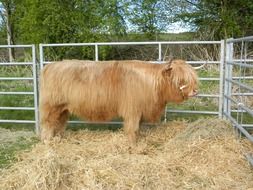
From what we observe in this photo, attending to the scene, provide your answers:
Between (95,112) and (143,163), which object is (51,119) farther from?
(143,163)

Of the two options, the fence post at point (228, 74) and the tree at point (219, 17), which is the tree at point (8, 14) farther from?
the fence post at point (228, 74)

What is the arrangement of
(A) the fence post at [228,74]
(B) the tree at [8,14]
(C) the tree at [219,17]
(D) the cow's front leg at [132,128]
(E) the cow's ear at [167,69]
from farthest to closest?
(B) the tree at [8,14], (C) the tree at [219,17], (A) the fence post at [228,74], (D) the cow's front leg at [132,128], (E) the cow's ear at [167,69]

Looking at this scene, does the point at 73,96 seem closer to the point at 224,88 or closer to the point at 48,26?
the point at 224,88

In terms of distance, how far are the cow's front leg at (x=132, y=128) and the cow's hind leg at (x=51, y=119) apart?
2.92 ft

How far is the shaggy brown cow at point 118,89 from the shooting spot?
457 cm

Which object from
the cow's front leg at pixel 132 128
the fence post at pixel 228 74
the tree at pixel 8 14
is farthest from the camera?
the tree at pixel 8 14

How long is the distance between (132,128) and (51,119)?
1.13 m

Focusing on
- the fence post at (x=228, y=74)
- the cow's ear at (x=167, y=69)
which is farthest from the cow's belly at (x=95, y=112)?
the fence post at (x=228, y=74)

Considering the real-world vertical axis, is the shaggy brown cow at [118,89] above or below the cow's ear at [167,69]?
below

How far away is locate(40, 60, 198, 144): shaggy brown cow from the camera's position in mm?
4574

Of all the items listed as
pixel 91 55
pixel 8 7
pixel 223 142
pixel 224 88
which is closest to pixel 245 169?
pixel 223 142

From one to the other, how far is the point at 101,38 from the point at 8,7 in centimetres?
582

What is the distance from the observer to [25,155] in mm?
4441

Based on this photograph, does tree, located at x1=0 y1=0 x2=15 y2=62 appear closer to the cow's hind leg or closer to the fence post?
the cow's hind leg
